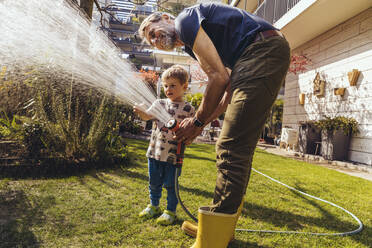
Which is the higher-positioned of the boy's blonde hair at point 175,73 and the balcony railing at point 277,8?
the balcony railing at point 277,8

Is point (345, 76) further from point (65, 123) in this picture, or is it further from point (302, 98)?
point (65, 123)

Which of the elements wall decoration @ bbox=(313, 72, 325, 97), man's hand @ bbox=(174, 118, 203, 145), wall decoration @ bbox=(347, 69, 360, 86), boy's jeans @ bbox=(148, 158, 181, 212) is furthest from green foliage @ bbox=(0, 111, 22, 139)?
wall decoration @ bbox=(313, 72, 325, 97)

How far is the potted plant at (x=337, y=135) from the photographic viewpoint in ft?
21.5

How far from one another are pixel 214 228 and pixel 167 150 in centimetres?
96

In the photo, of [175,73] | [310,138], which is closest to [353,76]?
[310,138]

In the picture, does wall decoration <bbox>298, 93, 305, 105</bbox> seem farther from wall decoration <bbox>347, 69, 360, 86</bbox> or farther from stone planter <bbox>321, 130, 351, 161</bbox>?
stone planter <bbox>321, 130, 351, 161</bbox>

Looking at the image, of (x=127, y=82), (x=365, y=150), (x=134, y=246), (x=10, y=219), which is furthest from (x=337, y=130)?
(x=10, y=219)

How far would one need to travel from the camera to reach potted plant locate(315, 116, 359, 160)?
6553 millimetres

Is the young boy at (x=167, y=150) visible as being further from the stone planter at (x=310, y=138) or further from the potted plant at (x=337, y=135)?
the stone planter at (x=310, y=138)

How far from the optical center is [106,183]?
10.1 ft

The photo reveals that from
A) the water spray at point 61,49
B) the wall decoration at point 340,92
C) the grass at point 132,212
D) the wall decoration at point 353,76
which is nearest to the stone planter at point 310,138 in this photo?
the wall decoration at point 340,92

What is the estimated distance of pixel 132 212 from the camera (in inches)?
90.7

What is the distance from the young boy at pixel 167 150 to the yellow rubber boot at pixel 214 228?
76 centimetres

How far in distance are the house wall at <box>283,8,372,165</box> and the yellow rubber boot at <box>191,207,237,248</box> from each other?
20.6ft
